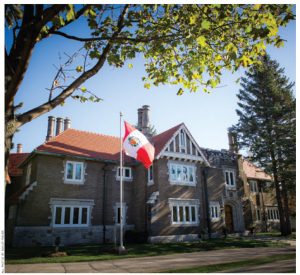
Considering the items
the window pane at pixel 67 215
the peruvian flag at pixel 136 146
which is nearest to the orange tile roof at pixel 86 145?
the window pane at pixel 67 215

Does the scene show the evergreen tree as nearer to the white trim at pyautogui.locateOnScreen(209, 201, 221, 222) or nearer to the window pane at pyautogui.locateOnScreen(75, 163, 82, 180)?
the white trim at pyautogui.locateOnScreen(209, 201, 221, 222)

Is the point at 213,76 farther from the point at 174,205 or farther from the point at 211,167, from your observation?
the point at 211,167

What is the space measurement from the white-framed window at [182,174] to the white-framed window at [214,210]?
295 cm

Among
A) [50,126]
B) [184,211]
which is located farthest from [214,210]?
[50,126]

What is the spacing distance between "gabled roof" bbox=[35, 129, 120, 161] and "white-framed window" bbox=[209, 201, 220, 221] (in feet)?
33.6

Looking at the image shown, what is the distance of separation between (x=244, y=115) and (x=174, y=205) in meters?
13.6

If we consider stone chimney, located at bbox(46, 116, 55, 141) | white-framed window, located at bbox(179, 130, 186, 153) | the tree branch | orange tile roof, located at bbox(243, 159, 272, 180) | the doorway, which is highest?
stone chimney, located at bbox(46, 116, 55, 141)

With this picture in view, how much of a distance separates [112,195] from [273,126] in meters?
17.2

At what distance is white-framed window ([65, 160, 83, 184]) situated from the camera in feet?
69.7

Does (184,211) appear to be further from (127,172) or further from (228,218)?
(228,218)

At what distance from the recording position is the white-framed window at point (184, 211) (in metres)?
22.2

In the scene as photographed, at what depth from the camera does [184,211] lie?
22.8 metres

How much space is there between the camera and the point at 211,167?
2616 centimetres

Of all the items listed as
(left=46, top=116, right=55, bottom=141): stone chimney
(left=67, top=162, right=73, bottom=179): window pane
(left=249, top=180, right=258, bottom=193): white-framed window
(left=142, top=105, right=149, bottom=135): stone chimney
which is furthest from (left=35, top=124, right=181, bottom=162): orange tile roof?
(left=249, top=180, right=258, bottom=193): white-framed window
